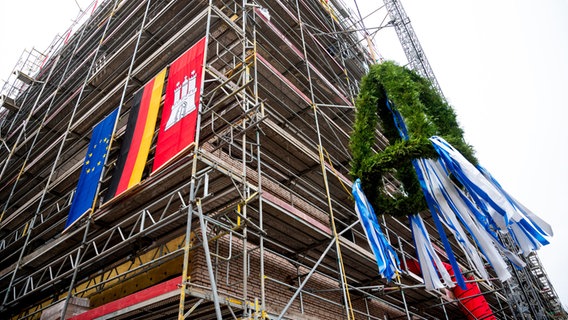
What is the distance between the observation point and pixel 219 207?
6812 mm

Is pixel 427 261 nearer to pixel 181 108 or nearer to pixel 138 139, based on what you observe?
pixel 181 108

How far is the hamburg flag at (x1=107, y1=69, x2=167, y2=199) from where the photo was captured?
7109mm

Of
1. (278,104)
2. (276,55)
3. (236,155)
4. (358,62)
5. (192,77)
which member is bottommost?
(236,155)

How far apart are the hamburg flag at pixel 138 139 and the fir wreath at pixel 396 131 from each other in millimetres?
4158

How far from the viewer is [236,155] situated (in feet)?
27.8

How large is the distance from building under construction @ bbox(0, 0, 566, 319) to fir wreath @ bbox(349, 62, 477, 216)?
164 cm

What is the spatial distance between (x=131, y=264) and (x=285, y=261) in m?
3.23

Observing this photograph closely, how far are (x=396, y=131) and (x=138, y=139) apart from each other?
5.51m

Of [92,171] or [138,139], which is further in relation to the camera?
[92,171]

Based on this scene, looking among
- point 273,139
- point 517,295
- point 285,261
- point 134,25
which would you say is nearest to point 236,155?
point 273,139

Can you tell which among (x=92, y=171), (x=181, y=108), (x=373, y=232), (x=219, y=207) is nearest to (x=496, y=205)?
Result: (x=373, y=232)

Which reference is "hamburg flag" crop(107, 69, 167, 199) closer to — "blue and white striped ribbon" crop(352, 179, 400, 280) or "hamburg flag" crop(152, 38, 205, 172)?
"hamburg flag" crop(152, 38, 205, 172)

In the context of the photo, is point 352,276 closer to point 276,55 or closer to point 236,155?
point 236,155

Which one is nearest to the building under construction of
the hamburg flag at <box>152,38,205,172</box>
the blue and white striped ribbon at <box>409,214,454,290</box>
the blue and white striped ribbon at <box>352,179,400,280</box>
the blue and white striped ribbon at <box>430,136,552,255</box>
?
the hamburg flag at <box>152,38,205,172</box>
